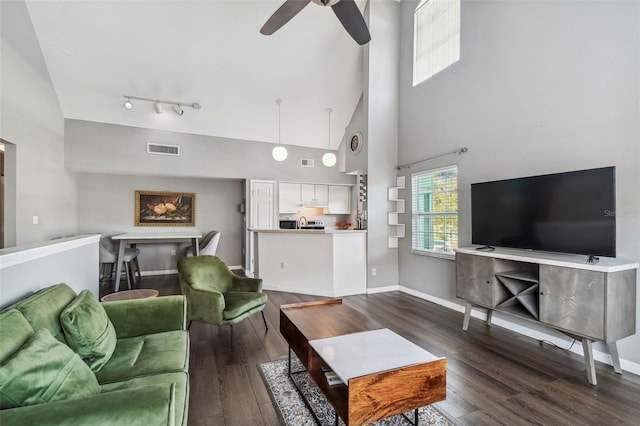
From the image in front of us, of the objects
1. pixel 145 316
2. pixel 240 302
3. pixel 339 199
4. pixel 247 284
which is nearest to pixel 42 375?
pixel 145 316

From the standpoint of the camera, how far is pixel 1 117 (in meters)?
3.36

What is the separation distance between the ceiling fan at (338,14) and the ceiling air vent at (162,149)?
12.2ft

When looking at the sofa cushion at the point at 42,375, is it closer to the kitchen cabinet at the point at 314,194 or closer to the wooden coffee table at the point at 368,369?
the wooden coffee table at the point at 368,369

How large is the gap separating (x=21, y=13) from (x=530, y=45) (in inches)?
243

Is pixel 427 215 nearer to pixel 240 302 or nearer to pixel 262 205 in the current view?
pixel 240 302

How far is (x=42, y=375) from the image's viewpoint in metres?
1.17

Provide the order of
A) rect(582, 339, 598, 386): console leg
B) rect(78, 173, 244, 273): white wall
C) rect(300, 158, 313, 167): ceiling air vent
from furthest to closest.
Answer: rect(300, 158, 313, 167): ceiling air vent < rect(78, 173, 244, 273): white wall < rect(582, 339, 598, 386): console leg

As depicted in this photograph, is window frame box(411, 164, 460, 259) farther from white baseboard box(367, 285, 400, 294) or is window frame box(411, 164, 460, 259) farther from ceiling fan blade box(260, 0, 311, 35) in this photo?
ceiling fan blade box(260, 0, 311, 35)

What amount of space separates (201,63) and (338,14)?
10.1ft

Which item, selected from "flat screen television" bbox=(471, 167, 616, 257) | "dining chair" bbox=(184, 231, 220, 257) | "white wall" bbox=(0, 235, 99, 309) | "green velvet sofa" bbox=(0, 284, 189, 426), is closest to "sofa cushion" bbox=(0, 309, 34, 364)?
"green velvet sofa" bbox=(0, 284, 189, 426)

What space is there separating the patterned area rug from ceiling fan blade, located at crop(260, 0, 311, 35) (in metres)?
3.23

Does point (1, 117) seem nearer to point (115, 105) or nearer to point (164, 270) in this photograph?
point (115, 105)

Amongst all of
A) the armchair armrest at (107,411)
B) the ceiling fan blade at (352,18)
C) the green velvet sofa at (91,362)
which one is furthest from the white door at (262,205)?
the armchair armrest at (107,411)

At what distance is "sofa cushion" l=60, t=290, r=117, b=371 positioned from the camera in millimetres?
1595
